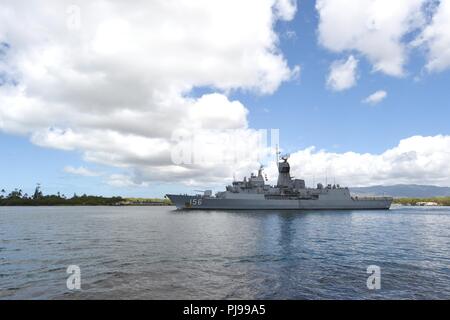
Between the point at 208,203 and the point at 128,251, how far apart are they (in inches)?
2973

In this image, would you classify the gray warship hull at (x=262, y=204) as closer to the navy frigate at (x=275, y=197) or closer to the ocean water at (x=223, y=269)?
the navy frigate at (x=275, y=197)

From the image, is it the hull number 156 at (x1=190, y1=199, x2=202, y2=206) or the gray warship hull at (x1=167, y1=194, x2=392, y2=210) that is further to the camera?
the hull number 156 at (x1=190, y1=199, x2=202, y2=206)

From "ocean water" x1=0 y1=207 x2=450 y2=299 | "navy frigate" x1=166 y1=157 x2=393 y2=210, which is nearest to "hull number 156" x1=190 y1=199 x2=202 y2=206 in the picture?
"navy frigate" x1=166 y1=157 x2=393 y2=210

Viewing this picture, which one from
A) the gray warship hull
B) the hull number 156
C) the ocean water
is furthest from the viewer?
the hull number 156

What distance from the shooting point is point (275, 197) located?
10450 centimetres

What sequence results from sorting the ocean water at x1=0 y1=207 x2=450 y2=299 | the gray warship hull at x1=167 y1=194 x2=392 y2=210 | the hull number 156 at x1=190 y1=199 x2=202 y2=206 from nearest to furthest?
the ocean water at x1=0 y1=207 x2=450 y2=299 → the gray warship hull at x1=167 y1=194 x2=392 y2=210 → the hull number 156 at x1=190 y1=199 x2=202 y2=206

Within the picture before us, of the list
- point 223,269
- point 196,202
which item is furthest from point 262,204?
point 223,269

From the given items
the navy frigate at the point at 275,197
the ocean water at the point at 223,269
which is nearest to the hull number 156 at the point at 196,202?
Result: the navy frigate at the point at 275,197

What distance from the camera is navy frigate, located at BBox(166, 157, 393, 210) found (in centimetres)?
10112

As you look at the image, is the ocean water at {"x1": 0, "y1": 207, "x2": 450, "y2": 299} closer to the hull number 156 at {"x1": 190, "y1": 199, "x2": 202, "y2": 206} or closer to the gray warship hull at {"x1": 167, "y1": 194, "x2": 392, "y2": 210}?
the gray warship hull at {"x1": 167, "y1": 194, "x2": 392, "y2": 210}

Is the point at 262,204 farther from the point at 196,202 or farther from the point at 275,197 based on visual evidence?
the point at 196,202

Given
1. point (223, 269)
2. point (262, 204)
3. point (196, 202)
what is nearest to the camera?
point (223, 269)

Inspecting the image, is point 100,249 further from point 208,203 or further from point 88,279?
point 208,203

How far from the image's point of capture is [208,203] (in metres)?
103
